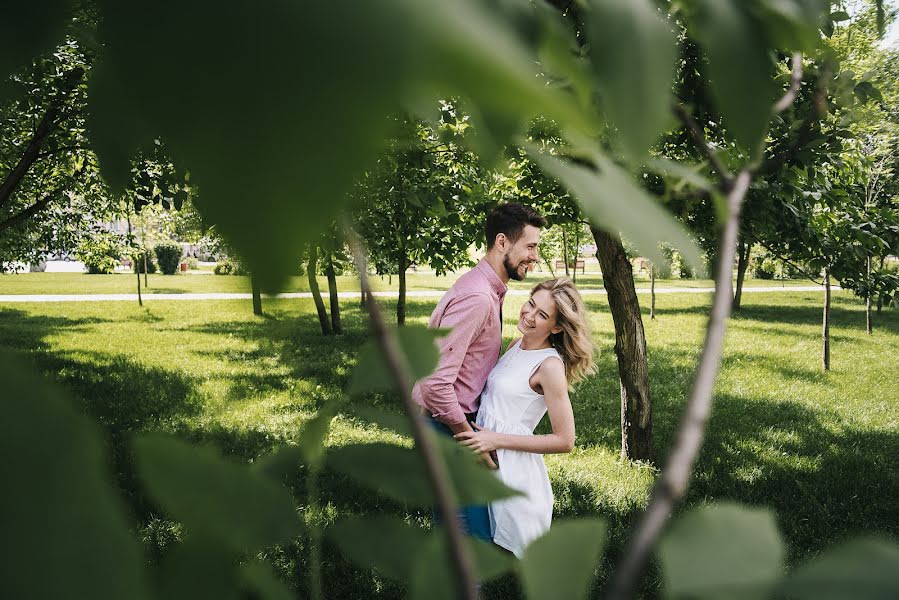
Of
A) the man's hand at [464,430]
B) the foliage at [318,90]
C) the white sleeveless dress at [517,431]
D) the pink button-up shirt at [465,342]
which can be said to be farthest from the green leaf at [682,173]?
the white sleeveless dress at [517,431]

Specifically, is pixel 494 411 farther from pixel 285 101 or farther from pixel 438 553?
pixel 285 101

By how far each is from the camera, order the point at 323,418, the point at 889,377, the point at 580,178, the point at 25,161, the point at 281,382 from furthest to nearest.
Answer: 1. the point at 889,377
2. the point at 281,382
3. the point at 25,161
4. the point at 323,418
5. the point at 580,178

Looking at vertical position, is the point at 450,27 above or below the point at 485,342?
above

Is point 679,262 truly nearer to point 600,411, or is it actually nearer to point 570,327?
point 570,327

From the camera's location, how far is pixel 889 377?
972 cm

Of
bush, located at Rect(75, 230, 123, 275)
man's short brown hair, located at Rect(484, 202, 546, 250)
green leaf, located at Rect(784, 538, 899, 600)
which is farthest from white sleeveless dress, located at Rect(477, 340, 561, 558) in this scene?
bush, located at Rect(75, 230, 123, 275)

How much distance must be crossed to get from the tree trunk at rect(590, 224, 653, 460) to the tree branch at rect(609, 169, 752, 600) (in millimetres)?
4575

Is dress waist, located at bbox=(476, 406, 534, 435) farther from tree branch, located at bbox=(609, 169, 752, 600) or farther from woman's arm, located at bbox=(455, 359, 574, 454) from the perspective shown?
tree branch, located at bbox=(609, 169, 752, 600)

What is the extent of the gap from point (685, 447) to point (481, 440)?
2798 mm

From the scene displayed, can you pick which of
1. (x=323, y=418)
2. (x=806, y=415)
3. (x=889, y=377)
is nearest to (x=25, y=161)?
(x=323, y=418)

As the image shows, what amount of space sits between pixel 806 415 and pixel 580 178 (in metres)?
8.96

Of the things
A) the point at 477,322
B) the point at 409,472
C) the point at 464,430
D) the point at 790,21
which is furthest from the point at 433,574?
the point at 464,430

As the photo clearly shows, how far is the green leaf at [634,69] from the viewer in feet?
0.61

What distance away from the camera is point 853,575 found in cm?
26
